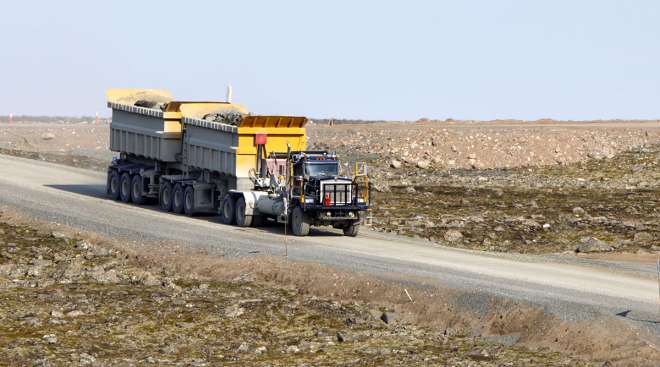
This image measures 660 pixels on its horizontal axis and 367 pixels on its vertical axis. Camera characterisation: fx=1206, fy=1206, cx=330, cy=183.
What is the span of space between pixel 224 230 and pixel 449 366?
18232mm

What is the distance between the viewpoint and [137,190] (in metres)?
44.1

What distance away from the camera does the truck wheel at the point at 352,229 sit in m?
36.1

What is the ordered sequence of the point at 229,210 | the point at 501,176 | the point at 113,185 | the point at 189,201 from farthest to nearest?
the point at 501,176 < the point at 113,185 < the point at 189,201 < the point at 229,210

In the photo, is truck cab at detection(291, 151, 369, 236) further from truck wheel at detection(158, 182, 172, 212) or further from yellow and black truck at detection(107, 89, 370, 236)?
truck wheel at detection(158, 182, 172, 212)

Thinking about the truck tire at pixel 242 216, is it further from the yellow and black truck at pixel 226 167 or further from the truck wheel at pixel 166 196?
the truck wheel at pixel 166 196

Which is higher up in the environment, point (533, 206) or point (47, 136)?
point (47, 136)

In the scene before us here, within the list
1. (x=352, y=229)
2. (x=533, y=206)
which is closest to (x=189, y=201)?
(x=352, y=229)

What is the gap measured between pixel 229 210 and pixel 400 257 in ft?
28.6

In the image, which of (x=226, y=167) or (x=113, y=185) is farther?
(x=113, y=185)

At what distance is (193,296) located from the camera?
25.3 meters

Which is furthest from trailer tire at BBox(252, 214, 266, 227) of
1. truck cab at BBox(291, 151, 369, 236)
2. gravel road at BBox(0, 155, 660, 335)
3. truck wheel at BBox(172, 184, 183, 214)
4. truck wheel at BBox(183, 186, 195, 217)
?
truck wheel at BBox(172, 184, 183, 214)

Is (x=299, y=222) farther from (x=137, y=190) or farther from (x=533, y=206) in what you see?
(x=533, y=206)

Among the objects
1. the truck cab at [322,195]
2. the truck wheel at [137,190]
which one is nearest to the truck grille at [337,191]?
the truck cab at [322,195]

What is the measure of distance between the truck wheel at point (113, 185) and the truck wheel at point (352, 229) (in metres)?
12.3
